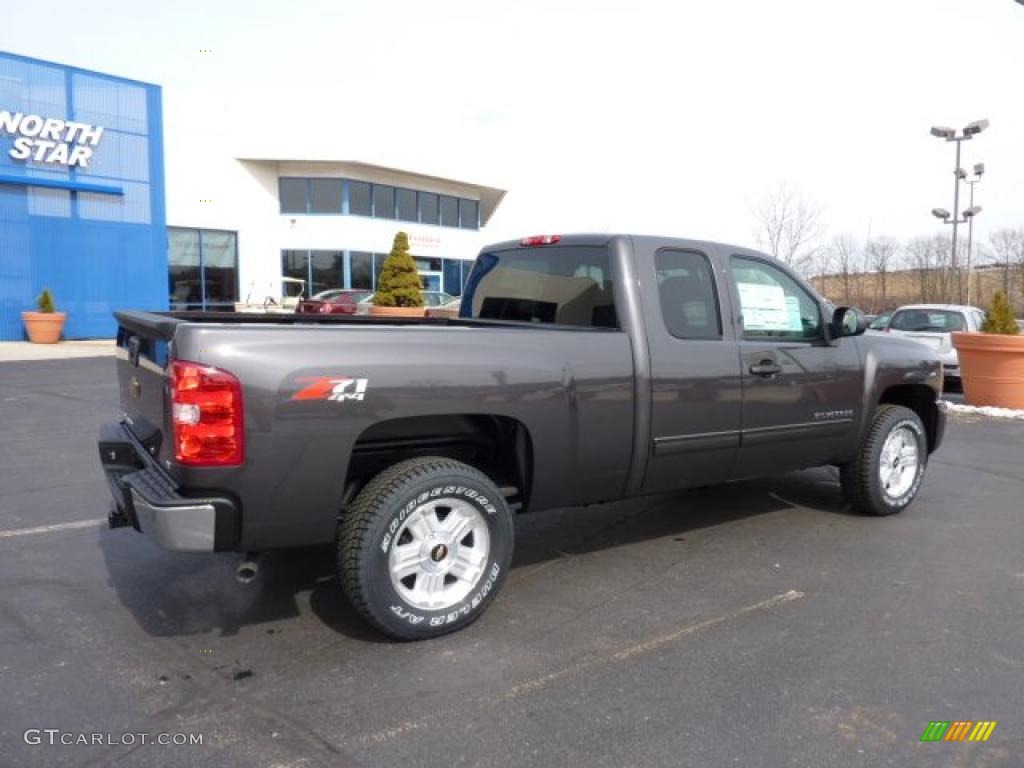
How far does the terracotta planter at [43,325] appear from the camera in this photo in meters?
21.2

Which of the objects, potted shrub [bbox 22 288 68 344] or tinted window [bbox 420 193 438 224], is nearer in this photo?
potted shrub [bbox 22 288 68 344]

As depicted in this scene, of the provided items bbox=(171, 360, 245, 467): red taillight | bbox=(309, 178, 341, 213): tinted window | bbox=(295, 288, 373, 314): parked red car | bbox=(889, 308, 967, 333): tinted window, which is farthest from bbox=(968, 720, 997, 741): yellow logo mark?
bbox=(309, 178, 341, 213): tinted window

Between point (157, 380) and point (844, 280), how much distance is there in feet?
143

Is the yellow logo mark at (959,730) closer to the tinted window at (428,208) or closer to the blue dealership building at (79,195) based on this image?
the blue dealership building at (79,195)

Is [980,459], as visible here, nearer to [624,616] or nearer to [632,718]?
[624,616]

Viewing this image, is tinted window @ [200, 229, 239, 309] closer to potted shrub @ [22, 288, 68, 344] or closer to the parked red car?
the parked red car

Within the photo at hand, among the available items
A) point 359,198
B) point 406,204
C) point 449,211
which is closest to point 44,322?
point 359,198

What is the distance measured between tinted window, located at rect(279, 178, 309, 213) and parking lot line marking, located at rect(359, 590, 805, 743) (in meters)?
32.4

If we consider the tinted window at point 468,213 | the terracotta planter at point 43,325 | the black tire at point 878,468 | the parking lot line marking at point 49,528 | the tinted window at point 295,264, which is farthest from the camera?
the tinted window at point 468,213

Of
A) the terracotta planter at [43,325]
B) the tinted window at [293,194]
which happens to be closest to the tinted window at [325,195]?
the tinted window at [293,194]

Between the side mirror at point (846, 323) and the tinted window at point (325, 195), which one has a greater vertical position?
the tinted window at point (325, 195)

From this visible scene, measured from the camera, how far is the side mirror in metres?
5.31

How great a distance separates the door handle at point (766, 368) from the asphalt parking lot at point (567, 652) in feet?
3.65

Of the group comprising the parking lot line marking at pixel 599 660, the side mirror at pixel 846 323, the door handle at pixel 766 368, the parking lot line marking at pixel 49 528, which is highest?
the side mirror at pixel 846 323
